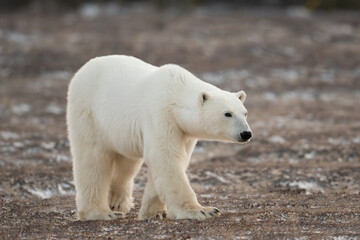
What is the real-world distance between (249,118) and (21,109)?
5385 millimetres

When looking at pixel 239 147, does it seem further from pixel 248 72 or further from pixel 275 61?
pixel 275 61

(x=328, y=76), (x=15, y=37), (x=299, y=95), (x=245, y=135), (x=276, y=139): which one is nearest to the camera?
(x=245, y=135)

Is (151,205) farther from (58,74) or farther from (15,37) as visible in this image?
(15,37)

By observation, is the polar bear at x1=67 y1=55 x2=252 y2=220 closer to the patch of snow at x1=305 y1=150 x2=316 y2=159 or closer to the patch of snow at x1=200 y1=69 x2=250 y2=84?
the patch of snow at x1=305 y1=150 x2=316 y2=159

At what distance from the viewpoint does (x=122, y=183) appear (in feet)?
24.6

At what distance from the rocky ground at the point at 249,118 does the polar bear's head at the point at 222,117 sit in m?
0.80

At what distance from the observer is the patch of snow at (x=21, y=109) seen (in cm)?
1616

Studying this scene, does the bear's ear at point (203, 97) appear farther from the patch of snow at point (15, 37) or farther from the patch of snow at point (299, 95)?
the patch of snow at point (15, 37)

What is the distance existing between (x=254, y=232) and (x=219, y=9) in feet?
98.4

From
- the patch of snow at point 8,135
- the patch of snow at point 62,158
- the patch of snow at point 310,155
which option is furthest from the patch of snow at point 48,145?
the patch of snow at point 310,155

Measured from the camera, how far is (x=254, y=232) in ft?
19.8

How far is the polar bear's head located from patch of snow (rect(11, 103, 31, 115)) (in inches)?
409

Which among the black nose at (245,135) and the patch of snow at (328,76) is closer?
the black nose at (245,135)

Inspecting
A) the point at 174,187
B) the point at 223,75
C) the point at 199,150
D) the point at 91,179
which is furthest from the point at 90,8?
the point at 174,187
